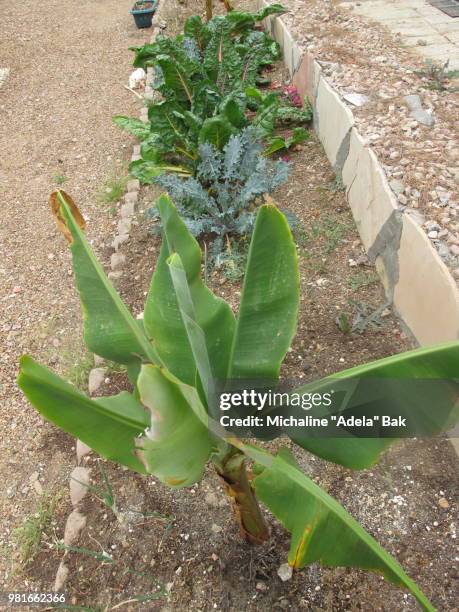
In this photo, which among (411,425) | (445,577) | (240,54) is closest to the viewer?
(411,425)

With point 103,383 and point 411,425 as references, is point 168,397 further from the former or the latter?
point 103,383

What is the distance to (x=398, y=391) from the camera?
1241 millimetres

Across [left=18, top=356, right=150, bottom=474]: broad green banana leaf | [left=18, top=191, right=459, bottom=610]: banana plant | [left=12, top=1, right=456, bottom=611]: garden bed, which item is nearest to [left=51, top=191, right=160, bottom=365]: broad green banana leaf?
[left=18, top=191, right=459, bottom=610]: banana plant

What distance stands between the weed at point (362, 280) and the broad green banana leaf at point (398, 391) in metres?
1.50

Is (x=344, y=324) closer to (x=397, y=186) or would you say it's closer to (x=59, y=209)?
(x=397, y=186)

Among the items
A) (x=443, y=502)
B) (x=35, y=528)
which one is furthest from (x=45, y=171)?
(x=443, y=502)

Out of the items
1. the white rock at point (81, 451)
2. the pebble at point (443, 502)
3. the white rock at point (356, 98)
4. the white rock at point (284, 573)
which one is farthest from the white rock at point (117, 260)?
the pebble at point (443, 502)

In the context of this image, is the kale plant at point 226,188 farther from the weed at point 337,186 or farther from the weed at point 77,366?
the weed at point 77,366

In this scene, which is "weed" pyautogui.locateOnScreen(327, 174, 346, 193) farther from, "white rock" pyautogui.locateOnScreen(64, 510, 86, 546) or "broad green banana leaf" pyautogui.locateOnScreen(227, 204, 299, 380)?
"white rock" pyautogui.locateOnScreen(64, 510, 86, 546)

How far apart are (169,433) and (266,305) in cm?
42

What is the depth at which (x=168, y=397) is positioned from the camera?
0.97m

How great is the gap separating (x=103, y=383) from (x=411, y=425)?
1.63m

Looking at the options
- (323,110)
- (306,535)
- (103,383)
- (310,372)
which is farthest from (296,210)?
(306,535)

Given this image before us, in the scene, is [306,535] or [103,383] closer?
[306,535]
